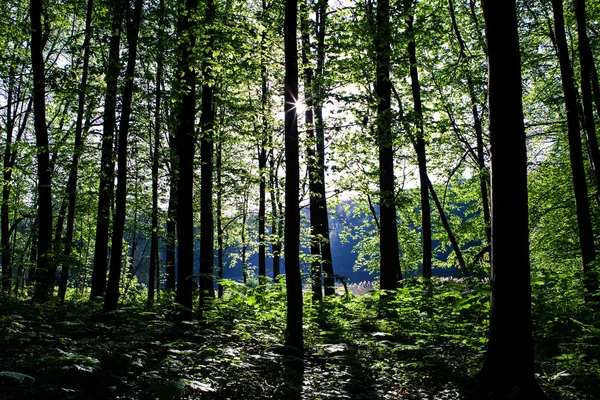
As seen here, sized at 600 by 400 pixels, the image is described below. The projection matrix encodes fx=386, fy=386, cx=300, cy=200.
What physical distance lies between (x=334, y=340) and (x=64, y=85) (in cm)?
920

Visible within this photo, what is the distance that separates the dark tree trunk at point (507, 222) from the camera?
454 centimetres

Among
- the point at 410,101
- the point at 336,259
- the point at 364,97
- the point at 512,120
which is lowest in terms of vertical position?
the point at 336,259

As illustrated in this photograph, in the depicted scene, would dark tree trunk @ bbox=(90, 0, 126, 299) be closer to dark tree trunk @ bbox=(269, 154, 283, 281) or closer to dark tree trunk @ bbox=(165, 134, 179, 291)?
dark tree trunk @ bbox=(165, 134, 179, 291)

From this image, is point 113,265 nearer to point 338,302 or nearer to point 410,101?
point 338,302

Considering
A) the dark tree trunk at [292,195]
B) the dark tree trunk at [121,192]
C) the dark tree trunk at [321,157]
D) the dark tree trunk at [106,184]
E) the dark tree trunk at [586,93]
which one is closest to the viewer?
the dark tree trunk at [292,195]

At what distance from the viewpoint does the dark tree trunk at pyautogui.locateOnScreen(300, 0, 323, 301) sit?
7461 mm

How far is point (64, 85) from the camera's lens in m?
9.99

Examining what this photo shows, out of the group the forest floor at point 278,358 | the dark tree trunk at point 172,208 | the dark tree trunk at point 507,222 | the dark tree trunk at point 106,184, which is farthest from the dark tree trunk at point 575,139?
the dark tree trunk at point 172,208

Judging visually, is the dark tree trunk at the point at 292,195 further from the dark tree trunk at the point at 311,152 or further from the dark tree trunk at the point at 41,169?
the dark tree trunk at the point at 41,169

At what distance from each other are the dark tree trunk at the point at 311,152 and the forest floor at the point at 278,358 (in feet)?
9.33

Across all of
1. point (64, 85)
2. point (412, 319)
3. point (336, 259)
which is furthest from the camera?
point (336, 259)

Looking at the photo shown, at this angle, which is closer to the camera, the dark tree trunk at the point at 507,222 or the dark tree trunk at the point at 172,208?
the dark tree trunk at the point at 507,222

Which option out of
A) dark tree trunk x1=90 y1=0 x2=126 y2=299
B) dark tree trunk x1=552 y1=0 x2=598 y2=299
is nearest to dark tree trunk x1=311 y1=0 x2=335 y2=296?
dark tree trunk x1=90 y1=0 x2=126 y2=299

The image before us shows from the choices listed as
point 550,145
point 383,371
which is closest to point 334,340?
point 383,371
